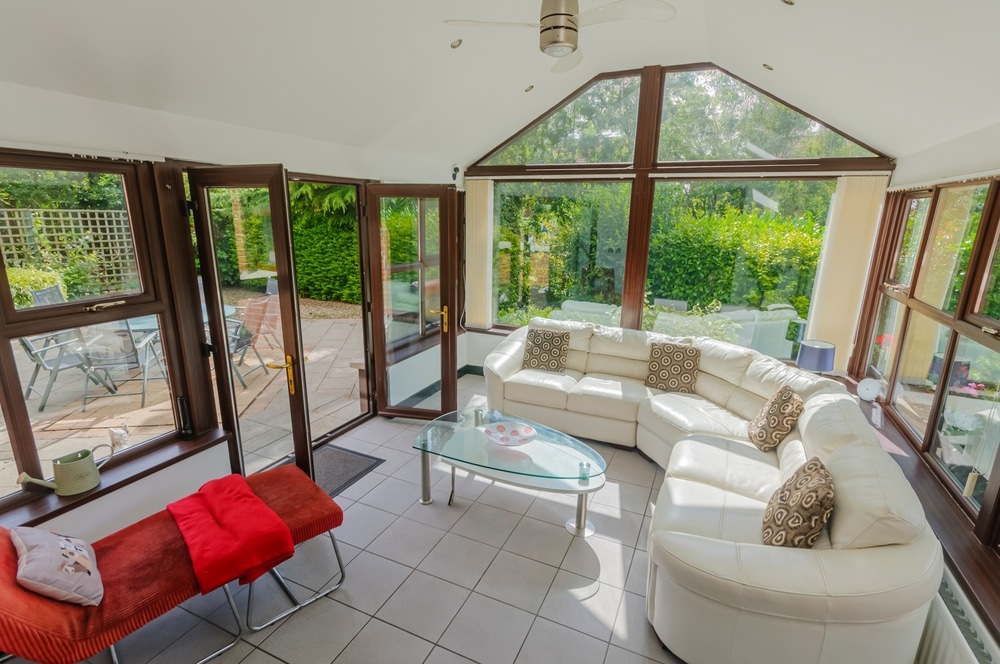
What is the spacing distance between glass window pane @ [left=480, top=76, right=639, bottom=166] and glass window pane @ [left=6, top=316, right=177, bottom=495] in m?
3.80

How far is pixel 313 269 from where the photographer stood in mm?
8336

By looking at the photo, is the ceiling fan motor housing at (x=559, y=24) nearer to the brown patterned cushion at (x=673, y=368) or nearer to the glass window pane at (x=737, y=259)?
the brown patterned cushion at (x=673, y=368)

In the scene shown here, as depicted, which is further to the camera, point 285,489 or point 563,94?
point 563,94

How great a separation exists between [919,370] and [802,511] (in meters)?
1.77

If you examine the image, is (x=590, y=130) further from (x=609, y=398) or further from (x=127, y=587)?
(x=127, y=587)

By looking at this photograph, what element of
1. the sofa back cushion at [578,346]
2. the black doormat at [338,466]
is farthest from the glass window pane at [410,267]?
the sofa back cushion at [578,346]

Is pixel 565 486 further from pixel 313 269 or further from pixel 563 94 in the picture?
pixel 313 269

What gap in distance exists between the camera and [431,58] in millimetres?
3133

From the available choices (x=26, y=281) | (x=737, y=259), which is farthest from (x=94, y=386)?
(x=737, y=259)

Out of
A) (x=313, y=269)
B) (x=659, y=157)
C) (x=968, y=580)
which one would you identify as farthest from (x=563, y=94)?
(x=313, y=269)

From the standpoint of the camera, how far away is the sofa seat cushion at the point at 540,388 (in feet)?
13.9

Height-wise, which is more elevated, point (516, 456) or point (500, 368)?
point (500, 368)

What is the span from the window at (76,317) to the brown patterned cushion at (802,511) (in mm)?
3453

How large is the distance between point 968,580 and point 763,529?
2.43 ft
